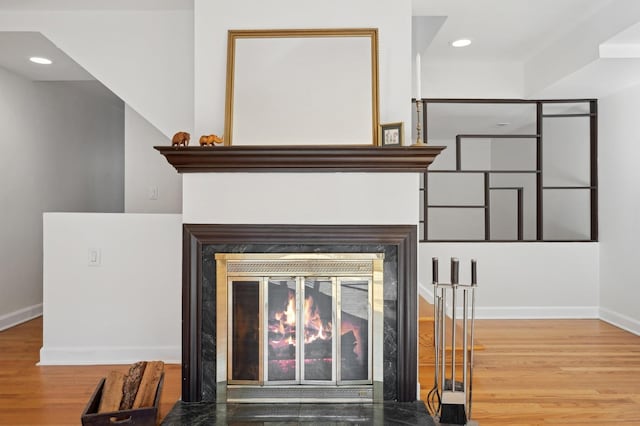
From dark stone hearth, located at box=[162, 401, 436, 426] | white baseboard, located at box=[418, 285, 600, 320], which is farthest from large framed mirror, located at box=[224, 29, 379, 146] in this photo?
white baseboard, located at box=[418, 285, 600, 320]

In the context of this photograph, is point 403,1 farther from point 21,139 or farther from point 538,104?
point 21,139

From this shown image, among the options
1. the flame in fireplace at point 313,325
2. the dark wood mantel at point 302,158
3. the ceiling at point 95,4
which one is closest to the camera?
the dark wood mantel at point 302,158

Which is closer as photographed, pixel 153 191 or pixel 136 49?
pixel 136 49

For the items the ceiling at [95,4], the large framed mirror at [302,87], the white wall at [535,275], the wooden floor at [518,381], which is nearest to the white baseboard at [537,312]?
the white wall at [535,275]

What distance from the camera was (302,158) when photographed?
223cm

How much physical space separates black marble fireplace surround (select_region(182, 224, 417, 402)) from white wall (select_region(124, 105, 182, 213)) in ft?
5.41

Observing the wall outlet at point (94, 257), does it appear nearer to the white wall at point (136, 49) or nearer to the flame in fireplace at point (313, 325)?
the white wall at point (136, 49)

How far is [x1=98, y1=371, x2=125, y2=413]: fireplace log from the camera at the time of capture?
6.89 feet

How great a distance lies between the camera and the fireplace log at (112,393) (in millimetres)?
2102

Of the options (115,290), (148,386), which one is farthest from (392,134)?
(115,290)

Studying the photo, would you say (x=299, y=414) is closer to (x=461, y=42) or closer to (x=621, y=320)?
(x=461, y=42)

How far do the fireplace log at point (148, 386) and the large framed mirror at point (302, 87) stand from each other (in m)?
1.18

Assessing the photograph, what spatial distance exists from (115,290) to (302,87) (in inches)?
75.3

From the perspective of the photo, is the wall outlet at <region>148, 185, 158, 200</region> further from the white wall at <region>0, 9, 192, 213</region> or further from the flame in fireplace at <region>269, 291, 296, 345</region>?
the flame in fireplace at <region>269, 291, 296, 345</region>
